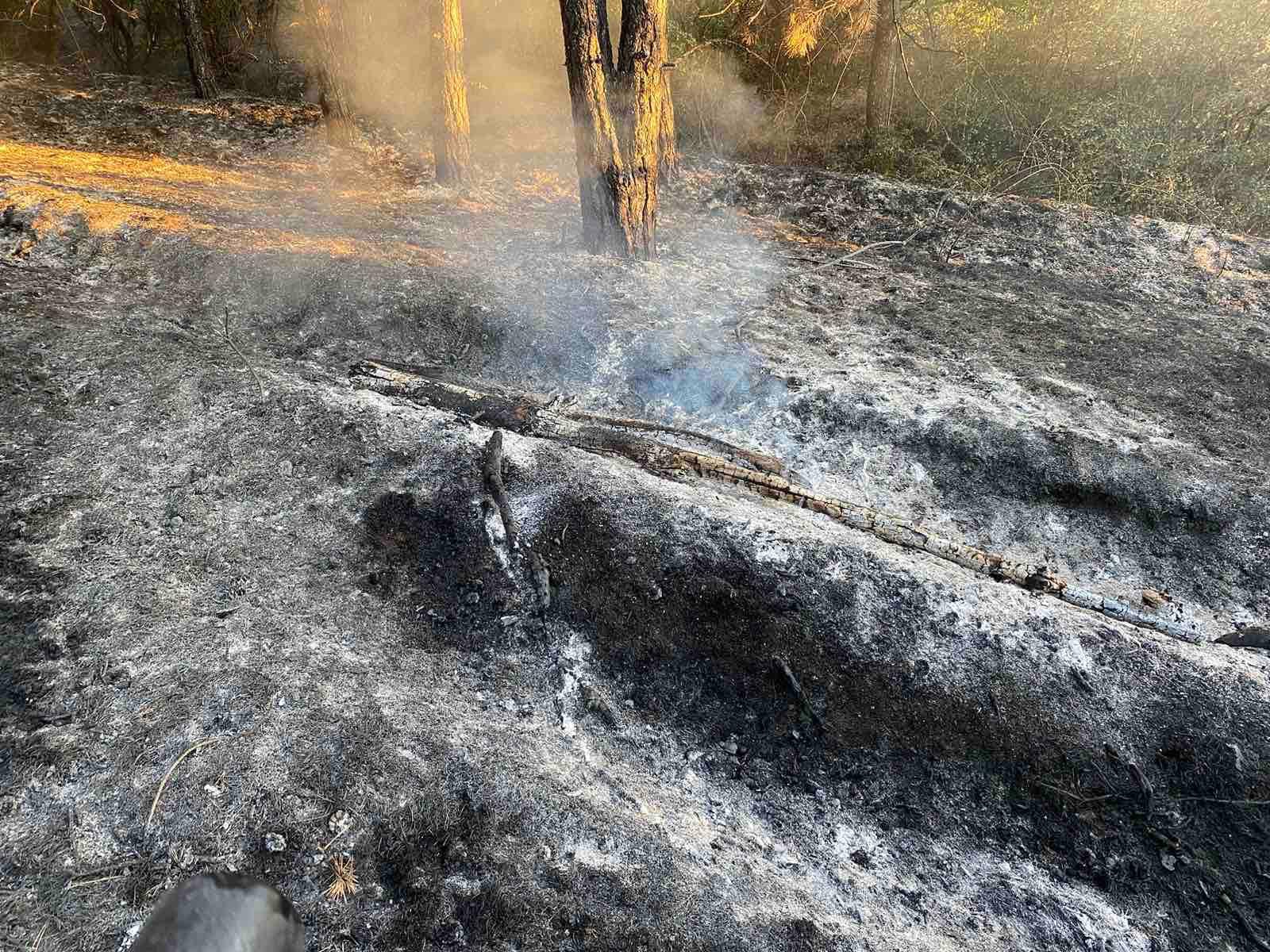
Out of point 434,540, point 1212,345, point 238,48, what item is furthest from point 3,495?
point 238,48

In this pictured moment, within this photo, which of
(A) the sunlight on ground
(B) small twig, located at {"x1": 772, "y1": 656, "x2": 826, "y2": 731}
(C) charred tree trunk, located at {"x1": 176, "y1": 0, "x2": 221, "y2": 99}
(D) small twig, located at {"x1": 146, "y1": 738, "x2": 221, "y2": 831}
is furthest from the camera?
(C) charred tree trunk, located at {"x1": 176, "y1": 0, "x2": 221, "y2": 99}

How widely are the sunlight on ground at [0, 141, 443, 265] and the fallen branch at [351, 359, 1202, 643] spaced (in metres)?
1.94

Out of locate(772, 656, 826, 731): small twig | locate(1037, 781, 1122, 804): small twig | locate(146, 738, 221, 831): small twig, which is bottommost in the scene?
locate(1037, 781, 1122, 804): small twig

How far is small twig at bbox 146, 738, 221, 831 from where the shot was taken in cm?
290

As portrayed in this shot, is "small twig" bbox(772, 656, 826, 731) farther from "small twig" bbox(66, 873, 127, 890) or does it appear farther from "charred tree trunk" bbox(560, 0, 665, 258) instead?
"charred tree trunk" bbox(560, 0, 665, 258)

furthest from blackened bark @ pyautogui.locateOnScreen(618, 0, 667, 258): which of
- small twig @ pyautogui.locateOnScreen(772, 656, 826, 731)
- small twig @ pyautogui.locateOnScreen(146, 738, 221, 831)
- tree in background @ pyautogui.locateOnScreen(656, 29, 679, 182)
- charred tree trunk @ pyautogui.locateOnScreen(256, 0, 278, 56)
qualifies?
charred tree trunk @ pyautogui.locateOnScreen(256, 0, 278, 56)

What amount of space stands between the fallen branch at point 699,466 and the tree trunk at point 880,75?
22.2 ft

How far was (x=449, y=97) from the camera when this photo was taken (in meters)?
8.19

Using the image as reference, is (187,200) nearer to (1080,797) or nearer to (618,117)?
(618,117)

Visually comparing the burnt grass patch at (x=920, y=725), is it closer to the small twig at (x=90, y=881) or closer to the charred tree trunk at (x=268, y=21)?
the small twig at (x=90, y=881)

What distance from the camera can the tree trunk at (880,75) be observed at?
8914 mm

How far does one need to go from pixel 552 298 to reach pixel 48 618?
4.48 metres

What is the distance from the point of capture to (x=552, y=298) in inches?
265

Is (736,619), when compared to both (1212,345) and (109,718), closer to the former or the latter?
(109,718)
